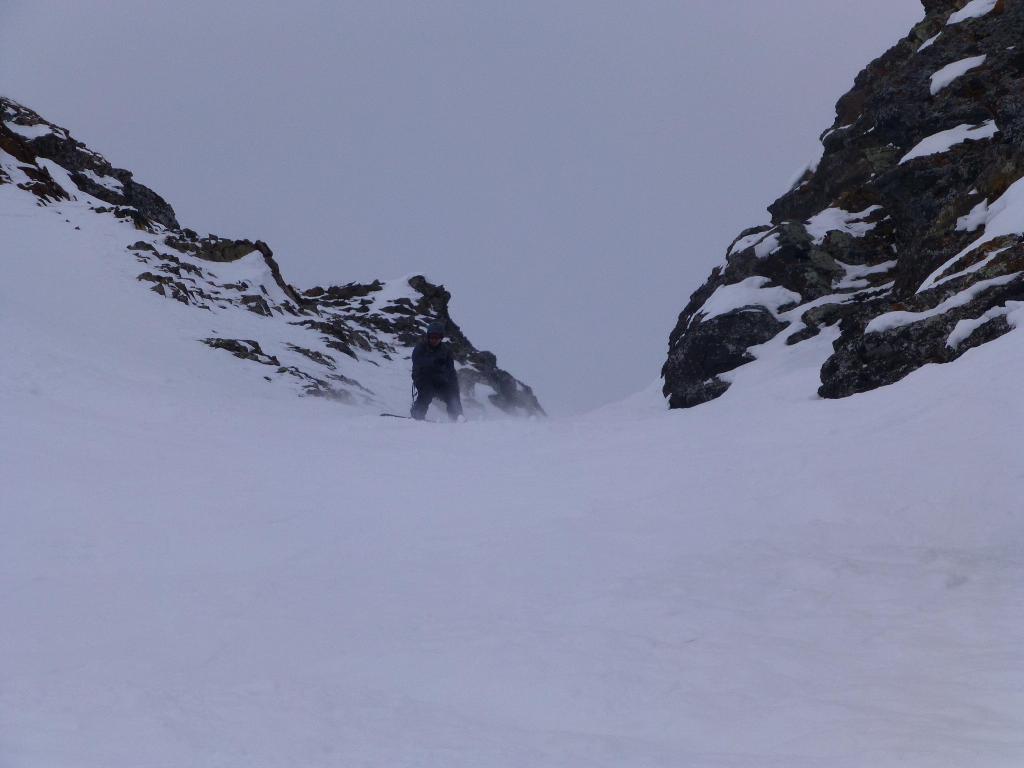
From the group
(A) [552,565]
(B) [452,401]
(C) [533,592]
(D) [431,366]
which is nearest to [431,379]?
(D) [431,366]

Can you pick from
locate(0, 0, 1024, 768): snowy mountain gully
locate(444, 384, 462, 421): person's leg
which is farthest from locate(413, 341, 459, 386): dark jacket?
locate(0, 0, 1024, 768): snowy mountain gully

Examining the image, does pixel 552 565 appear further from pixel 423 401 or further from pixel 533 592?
pixel 423 401

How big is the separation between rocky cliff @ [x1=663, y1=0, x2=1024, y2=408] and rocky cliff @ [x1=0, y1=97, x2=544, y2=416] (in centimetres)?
1176

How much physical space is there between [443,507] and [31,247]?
23.2m

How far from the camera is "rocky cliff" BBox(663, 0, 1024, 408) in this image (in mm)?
10336

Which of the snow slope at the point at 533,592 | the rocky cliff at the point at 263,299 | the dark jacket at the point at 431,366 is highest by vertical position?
the rocky cliff at the point at 263,299

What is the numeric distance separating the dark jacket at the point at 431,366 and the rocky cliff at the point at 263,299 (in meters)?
6.28

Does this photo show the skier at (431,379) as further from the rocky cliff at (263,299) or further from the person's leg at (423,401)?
the rocky cliff at (263,299)

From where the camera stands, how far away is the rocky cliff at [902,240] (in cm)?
1034

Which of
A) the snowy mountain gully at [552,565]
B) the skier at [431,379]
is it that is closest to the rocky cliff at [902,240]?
the snowy mountain gully at [552,565]

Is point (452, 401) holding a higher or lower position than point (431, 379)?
lower

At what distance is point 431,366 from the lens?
16.0m

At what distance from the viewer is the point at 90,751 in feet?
10.7

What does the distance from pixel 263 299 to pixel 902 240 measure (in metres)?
25.7
